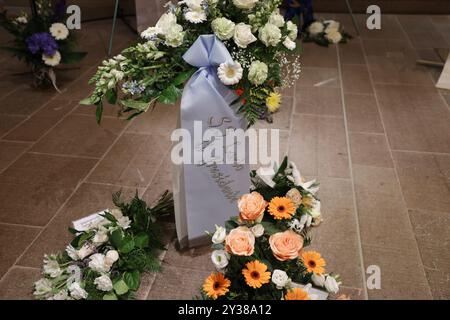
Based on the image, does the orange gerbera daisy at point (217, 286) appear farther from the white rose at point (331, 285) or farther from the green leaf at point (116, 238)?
the green leaf at point (116, 238)

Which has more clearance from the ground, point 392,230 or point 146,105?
point 146,105

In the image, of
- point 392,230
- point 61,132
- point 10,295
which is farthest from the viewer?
point 61,132

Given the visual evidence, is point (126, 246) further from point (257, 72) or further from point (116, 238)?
point (257, 72)

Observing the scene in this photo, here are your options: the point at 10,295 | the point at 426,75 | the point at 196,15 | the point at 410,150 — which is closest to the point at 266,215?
the point at 196,15

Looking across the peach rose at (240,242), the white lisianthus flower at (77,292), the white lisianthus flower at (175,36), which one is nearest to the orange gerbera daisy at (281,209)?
the peach rose at (240,242)

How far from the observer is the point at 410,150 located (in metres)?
2.43

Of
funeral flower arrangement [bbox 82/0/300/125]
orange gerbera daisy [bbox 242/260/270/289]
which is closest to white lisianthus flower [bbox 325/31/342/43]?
funeral flower arrangement [bbox 82/0/300/125]

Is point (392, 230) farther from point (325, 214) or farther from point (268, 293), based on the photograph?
point (268, 293)

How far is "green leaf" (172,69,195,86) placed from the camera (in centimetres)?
136

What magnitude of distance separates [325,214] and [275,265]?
668mm

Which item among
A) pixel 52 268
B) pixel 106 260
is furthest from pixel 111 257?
pixel 52 268

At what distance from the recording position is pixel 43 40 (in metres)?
2.93

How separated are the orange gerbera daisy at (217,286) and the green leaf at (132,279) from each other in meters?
0.38

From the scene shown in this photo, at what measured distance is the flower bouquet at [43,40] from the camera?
116 inches
